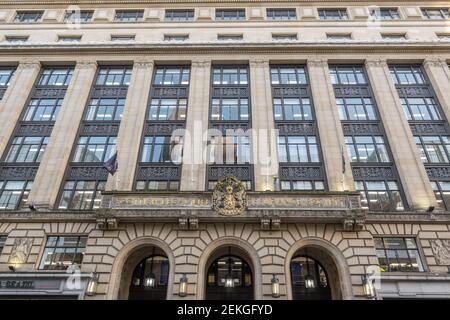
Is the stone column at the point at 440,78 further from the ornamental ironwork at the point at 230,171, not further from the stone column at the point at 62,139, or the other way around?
the stone column at the point at 62,139

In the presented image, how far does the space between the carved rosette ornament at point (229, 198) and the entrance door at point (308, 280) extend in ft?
17.9

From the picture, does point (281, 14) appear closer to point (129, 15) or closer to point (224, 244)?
point (129, 15)

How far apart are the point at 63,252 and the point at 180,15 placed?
27.1 meters

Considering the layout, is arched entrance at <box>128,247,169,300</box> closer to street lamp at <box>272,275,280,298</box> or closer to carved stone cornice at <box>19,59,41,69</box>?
street lamp at <box>272,275,280,298</box>

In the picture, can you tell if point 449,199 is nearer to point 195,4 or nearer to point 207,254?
point 207,254

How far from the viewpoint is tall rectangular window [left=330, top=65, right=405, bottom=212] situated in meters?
22.6

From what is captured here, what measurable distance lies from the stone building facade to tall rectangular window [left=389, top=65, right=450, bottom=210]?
0.13 meters

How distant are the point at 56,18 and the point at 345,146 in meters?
32.7

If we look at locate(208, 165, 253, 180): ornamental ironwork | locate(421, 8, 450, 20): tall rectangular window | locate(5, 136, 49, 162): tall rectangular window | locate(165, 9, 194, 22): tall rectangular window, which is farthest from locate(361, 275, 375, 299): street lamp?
locate(165, 9, 194, 22): tall rectangular window

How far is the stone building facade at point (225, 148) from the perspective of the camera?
1967cm

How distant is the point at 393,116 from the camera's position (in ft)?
84.4

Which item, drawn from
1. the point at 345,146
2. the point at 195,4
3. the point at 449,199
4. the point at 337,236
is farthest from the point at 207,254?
the point at 195,4

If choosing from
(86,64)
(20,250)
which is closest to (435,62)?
(86,64)

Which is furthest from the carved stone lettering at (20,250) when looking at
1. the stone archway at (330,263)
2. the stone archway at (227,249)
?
the stone archway at (330,263)
